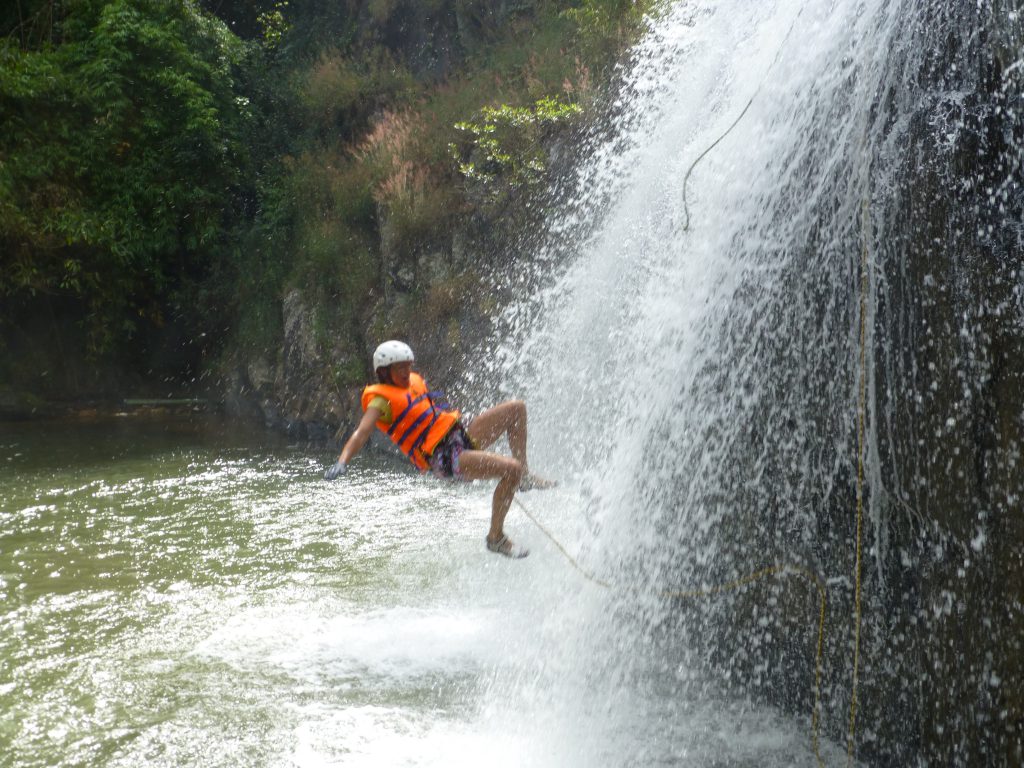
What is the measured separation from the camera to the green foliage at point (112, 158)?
1678 centimetres

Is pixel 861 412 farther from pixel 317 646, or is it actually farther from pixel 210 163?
pixel 210 163

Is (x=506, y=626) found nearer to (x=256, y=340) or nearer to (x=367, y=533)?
(x=367, y=533)

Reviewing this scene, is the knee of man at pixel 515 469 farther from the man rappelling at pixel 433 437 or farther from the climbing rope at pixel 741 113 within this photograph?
the climbing rope at pixel 741 113

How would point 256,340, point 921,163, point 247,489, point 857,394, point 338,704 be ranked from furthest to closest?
point 256,340
point 247,489
point 338,704
point 857,394
point 921,163

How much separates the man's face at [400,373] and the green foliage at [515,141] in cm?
700

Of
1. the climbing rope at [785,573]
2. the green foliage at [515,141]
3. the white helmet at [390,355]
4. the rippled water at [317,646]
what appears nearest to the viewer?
the climbing rope at [785,573]

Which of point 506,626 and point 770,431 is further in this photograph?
point 506,626

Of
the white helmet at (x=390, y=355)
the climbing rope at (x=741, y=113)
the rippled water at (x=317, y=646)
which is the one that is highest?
the climbing rope at (x=741, y=113)

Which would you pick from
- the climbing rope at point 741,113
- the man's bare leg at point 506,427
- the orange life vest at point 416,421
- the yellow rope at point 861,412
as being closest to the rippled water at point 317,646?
the yellow rope at point 861,412

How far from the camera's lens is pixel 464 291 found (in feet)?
44.6

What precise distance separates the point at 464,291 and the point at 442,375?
48.5 inches

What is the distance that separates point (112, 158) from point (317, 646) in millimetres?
14105

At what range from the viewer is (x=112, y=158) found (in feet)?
58.3

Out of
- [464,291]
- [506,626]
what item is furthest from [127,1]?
[506,626]
